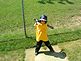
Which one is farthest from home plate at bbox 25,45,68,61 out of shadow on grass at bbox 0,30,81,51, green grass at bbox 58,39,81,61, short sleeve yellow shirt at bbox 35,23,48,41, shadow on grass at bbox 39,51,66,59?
short sleeve yellow shirt at bbox 35,23,48,41

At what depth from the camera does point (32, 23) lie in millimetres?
10891

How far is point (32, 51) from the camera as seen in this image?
26.7 ft

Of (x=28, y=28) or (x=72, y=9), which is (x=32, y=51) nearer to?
(x=28, y=28)

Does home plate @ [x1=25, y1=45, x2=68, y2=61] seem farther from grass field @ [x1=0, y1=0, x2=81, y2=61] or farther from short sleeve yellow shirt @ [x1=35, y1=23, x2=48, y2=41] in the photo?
short sleeve yellow shirt @ [x1=35, y1=23, x2=48, y2=41]

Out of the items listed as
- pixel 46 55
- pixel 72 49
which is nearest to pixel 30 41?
pixel 46 55

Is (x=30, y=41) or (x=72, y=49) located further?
(x=30, y=41)

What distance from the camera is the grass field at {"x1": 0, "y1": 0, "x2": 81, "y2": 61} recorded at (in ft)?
Answer: 27.7

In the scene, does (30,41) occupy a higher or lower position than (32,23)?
higher

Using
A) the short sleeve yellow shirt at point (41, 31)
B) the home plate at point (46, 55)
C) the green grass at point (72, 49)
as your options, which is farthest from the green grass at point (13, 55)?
the green grass at point (72, 49)

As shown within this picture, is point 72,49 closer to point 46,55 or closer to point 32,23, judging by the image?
point 46,55

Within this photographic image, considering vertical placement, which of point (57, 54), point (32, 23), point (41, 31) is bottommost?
point (32, 23)

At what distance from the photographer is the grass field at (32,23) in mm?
8438

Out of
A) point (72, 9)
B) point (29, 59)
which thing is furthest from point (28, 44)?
point (72, 9)

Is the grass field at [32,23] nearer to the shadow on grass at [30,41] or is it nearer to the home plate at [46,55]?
the shadow on grass at [30,41]
